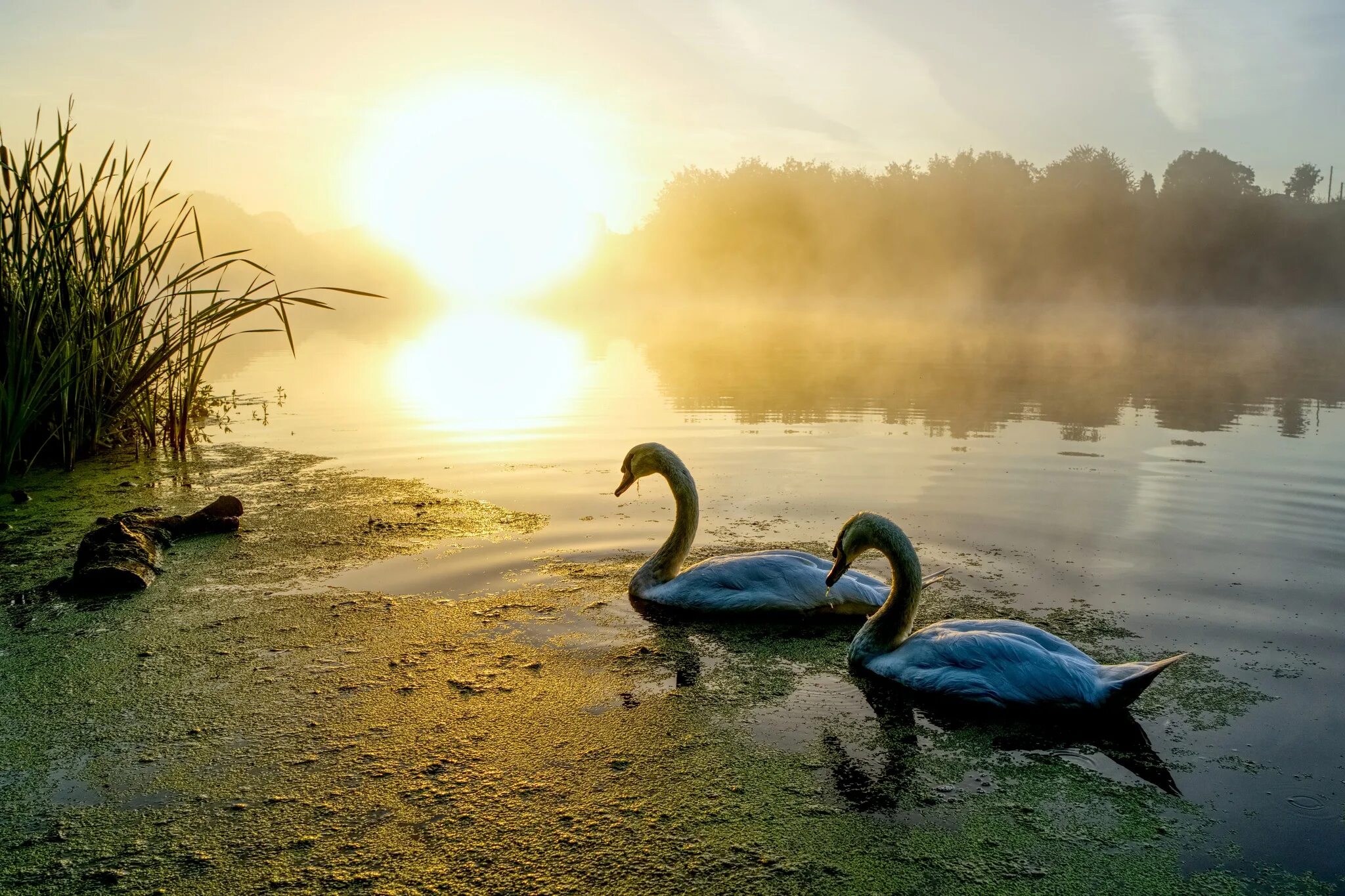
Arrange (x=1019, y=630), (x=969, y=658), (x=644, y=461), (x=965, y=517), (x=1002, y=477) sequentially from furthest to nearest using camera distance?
1. (x=1002, y=477)
2. (x=965, y=517)
3. (x=644, y=461)
4. (x=1019, y=630)
5. (x=969, y=658)

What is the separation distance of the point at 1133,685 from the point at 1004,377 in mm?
16169

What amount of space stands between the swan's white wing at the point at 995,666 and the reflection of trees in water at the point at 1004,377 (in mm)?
7549

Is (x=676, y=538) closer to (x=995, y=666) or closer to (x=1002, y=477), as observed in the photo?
(x=995, y=666)

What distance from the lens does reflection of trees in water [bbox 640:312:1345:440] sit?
43.4 ft

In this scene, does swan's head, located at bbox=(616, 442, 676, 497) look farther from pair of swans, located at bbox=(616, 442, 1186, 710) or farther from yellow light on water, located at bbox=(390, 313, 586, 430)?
yellow light on water, located at bbox=(390, 313, 586, 430)

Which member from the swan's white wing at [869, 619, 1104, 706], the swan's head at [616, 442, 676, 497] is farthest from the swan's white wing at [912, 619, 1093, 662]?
the swan's head at [616, 442, 676, 497]

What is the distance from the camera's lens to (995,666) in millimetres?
3850

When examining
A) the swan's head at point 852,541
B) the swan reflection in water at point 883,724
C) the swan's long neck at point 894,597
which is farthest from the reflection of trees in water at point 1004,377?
the swan reflection in water at point 883,724

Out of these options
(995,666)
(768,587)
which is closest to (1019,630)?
(995,666)

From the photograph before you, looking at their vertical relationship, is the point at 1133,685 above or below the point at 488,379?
below

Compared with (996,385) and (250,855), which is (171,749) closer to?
(250,855)

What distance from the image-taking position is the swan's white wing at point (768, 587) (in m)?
4.97

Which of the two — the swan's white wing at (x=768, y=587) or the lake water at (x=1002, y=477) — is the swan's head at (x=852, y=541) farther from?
the lake water at (x=1002, y=477)

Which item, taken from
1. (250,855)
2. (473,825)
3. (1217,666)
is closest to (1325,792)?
(1217,666)
